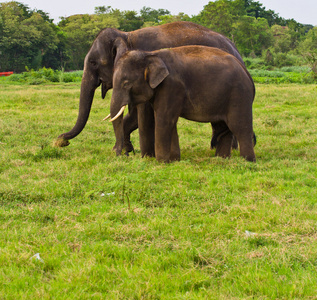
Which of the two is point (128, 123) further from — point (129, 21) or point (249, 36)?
point (129, 21)

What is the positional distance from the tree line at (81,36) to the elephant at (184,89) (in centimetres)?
2947

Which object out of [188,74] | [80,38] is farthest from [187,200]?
[80,38]

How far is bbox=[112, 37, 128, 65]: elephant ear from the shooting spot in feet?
24.2

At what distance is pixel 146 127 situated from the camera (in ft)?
25.0

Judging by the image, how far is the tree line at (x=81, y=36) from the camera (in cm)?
4560

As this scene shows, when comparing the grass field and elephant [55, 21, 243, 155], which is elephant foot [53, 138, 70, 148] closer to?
elephant [55, 21, 243, 155]

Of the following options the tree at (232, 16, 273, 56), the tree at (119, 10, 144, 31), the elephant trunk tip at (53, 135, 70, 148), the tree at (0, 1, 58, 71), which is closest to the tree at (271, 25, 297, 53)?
the tree at (232, 16, 273, 56)

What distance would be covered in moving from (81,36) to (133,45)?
51.2m

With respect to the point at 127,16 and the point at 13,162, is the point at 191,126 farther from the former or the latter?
the point at 127,16

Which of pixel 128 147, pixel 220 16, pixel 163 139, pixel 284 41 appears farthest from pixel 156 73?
pixel 284 41

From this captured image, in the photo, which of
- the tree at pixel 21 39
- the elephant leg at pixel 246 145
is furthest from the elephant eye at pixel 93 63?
the tree at pixel 21 39

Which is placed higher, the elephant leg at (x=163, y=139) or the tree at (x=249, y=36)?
the tree at (x=249, y=36)

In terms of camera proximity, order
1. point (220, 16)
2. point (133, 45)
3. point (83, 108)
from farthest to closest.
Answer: point (220, 16), point (83, 108), point (133, 45)

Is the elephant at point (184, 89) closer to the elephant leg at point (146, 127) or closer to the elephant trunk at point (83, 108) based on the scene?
the elephant leg at point (146, 127)
